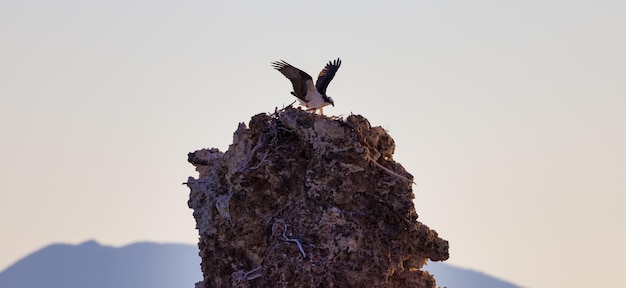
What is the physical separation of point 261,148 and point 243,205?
67cm

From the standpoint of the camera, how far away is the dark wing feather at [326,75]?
18516mm

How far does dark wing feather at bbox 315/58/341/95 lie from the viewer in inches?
729

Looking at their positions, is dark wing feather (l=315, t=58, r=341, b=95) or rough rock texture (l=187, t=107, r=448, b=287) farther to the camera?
dark wing feather (l=315, t=58, r=341, b=95)

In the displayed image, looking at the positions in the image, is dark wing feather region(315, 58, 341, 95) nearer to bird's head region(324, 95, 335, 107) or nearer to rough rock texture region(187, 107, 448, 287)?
bird's head region(324, 95, 335, 107)

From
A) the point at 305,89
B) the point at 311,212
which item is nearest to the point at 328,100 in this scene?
the point at 305,89

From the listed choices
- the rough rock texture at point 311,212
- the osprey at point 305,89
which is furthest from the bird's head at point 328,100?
the rough rock texture at point 311,212

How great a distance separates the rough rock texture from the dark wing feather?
8.81 ft

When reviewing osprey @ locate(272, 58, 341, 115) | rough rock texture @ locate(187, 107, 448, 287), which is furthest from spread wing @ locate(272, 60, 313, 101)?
rough rock texture @ locate(187, 107, 448, 287)

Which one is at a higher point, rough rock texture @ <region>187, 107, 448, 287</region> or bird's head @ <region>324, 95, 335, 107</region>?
bird's head @ <region>324, 95, 335, 107</region>

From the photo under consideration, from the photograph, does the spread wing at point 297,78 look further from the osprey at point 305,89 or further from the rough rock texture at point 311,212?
the rough rock texture at point 311,212

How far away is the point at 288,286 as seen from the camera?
1466 cm

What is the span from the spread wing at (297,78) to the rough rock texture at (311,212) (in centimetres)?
217
